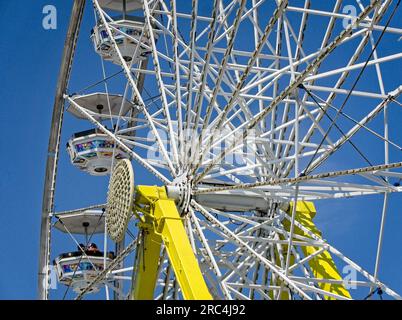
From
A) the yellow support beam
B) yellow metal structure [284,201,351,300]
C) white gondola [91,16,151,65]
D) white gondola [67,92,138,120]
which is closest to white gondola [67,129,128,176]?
white gondola [67,92,138,120]

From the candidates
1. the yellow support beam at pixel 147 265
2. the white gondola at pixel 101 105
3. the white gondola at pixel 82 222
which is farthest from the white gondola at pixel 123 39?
the yellow support beam at pixel 147 265

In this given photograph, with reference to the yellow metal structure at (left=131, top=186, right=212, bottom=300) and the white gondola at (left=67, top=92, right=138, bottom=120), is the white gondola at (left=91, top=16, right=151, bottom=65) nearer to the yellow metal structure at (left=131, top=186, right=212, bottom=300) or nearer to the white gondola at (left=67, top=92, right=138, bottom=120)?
the white gondola at (left=67, top=92, right=138, bottom=120)

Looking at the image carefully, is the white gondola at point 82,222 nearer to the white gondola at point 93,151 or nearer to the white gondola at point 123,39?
the white gondola at point 93,151

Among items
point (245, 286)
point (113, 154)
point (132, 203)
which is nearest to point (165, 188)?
point (132, 203)

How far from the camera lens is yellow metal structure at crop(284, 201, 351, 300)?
818 inches

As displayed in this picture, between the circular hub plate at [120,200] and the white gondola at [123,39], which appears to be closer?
the circular hub plate at [120,200]

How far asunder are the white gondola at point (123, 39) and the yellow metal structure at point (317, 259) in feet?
16.3

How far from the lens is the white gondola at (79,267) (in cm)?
2514

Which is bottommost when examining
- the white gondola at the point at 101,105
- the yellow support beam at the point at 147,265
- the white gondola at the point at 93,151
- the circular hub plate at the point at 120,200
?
the yellow support beam at the point at 147,265

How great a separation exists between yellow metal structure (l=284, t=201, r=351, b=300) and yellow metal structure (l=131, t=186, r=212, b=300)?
305cm

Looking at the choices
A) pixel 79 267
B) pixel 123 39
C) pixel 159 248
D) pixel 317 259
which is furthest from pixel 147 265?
pixel 123 39

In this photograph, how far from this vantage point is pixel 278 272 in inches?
721
